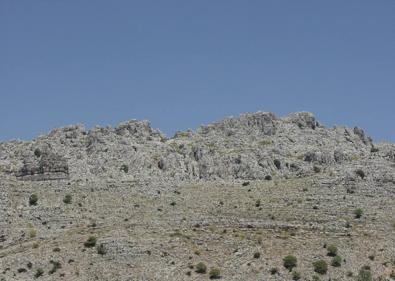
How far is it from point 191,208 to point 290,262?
2190cm

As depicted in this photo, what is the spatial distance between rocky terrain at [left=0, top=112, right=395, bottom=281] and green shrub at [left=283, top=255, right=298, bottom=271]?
6.3 inches

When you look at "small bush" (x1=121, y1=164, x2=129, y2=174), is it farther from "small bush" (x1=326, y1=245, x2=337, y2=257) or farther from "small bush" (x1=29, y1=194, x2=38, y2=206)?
"small bush" (x1=326, y1=245, x2=337, y2=257)

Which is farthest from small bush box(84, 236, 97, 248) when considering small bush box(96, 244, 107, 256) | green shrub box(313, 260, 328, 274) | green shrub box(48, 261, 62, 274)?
green shrub box(313, 260, 328, 274)

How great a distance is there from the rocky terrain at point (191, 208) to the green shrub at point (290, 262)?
0.16 m

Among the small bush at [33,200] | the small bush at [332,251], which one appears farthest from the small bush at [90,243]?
the small bush at [332,251]

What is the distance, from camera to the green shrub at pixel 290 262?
101m

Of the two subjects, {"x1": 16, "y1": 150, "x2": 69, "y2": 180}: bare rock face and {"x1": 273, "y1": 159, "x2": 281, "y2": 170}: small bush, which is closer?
{"x1": 16, "y1": 150, "x2": 69, "y2": 180}: bare rock face

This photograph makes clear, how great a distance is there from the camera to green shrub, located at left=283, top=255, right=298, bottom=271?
101 m

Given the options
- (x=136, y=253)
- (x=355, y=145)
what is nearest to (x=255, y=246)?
(x=136, y=253)

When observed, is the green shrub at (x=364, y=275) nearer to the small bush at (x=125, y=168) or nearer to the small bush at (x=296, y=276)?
the small bush at (x=296, y=276)

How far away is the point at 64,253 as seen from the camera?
105 meters

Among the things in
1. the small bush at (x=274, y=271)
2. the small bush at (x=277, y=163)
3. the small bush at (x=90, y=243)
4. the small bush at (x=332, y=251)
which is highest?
the small bush at (x=277, y=163)

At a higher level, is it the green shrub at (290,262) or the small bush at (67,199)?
the small bush at (67,199)

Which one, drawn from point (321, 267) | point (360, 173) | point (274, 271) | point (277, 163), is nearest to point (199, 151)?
point (277, 163)
